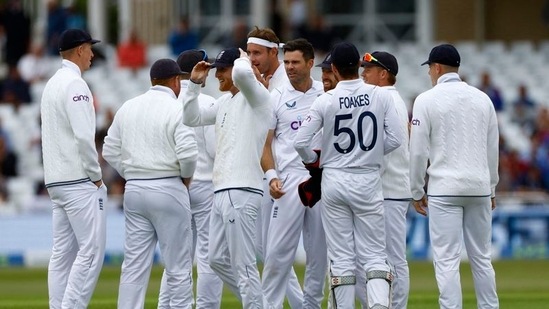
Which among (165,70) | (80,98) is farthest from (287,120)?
(80,98)

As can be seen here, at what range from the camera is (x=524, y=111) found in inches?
1011

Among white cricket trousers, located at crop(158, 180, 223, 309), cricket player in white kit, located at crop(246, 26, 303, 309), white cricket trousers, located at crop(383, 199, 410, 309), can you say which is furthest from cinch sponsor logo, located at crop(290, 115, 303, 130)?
white cricket trousers, located at crop(158, 180, 223, 309)

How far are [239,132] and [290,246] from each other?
3.76 ft

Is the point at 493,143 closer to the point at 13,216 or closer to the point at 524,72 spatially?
the point at 13,216

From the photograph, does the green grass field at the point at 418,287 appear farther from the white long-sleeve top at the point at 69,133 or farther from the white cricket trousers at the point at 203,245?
the white long-sleeve top at the point at 69,133

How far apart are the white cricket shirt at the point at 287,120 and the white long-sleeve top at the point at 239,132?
56cm

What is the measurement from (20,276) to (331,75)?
8655 millimetres

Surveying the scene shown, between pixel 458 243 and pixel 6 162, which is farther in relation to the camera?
pixel 6 162

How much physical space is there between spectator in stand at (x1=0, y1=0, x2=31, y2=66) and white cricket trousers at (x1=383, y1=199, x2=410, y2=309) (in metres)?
16.3

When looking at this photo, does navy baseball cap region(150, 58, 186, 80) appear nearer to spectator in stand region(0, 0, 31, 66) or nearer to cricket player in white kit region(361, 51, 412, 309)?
cricket player in white kit region(361, 51, 412, 309)

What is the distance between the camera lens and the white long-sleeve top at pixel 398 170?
12234mm

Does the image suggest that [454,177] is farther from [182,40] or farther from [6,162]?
[182,40]

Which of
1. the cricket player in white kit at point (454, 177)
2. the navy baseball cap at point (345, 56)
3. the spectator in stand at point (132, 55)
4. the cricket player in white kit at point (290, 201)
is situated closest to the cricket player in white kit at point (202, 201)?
the cricket player in white kit at point (290, 201)

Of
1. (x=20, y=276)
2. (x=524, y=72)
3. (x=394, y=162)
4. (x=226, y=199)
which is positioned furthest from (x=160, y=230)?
(x=524, y=72)
